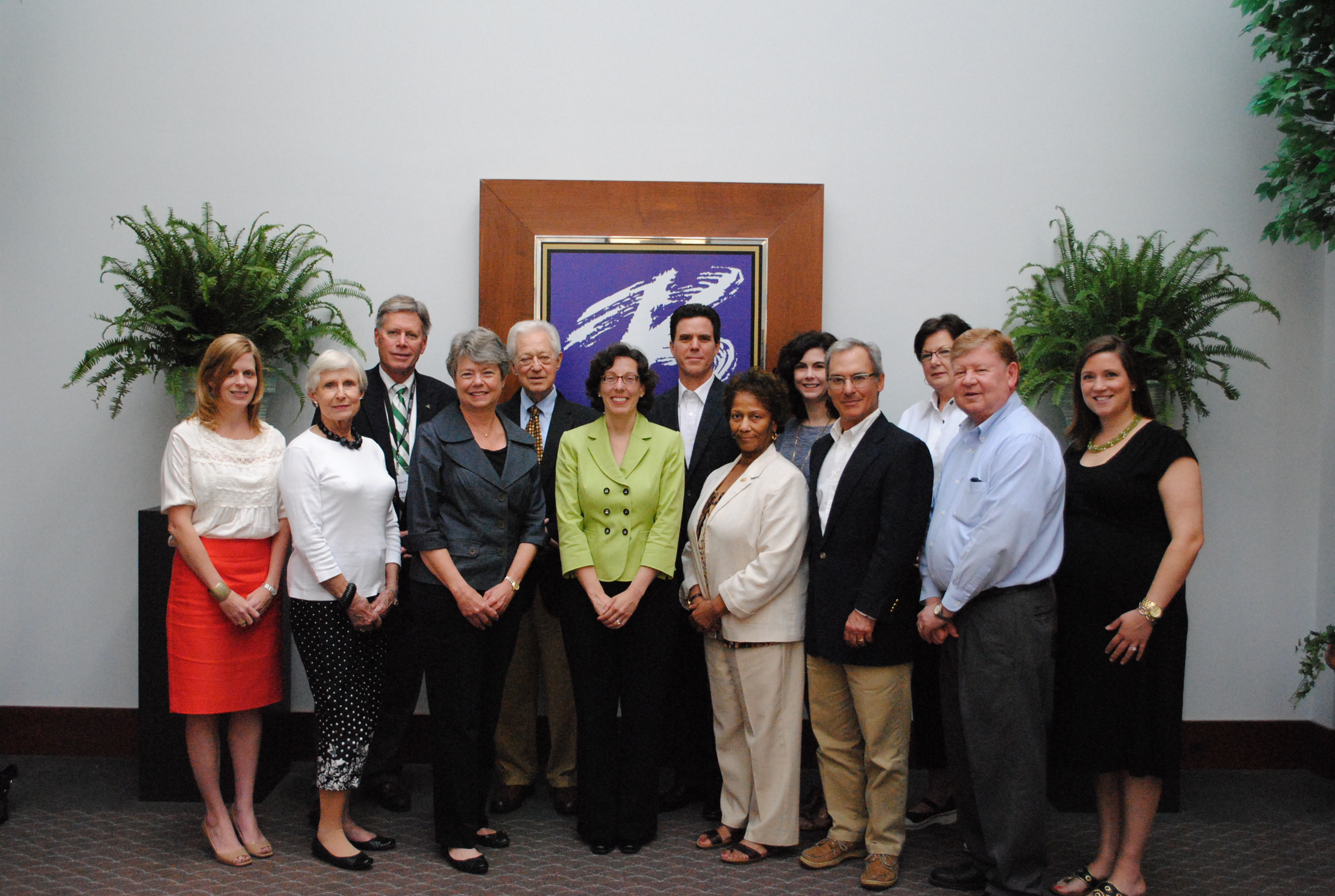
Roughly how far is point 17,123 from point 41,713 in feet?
9.20

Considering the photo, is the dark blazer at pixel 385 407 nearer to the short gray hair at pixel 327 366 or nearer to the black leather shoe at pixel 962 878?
the short gray hair at pixel 327 366

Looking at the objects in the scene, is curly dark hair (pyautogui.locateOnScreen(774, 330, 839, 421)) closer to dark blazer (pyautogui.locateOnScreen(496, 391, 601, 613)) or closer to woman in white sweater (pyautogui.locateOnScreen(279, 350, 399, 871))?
dark blazer (pyautogui.locateOnScreen(496, 391, 601, 613))

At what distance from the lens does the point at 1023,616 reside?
2770 millimetres

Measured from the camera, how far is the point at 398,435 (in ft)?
12.0

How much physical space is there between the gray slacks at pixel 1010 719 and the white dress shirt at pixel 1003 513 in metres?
0.08

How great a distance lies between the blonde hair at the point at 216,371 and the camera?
3139 mm

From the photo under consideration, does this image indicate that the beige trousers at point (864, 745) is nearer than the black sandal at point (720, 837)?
Yes

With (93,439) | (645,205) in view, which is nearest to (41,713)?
(93,439)

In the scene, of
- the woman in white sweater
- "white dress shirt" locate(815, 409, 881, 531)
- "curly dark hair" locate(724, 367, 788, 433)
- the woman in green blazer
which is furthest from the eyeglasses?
the woman in white sweater

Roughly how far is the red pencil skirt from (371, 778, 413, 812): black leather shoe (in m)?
0.71

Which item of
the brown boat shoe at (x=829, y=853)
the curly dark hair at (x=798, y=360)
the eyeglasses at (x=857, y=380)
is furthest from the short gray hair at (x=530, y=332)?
the brown boat shoe at (x=829, y=853)

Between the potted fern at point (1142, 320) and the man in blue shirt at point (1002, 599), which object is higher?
the potted fern at point (1142, 320)

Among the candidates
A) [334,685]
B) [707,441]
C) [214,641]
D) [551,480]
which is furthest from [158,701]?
[707,441]

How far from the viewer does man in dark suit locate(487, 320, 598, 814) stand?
138 inches
